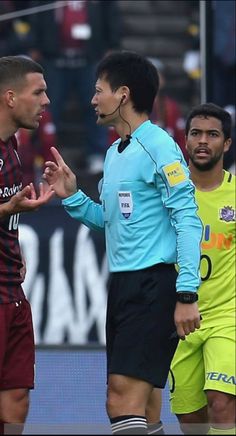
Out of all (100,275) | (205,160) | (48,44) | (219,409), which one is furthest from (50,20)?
(219,409)

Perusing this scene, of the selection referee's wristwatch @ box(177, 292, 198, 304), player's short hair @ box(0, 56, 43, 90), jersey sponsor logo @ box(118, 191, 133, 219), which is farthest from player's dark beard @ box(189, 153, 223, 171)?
Result: referee's wristwatch @ box(177, 292, 198, 304)

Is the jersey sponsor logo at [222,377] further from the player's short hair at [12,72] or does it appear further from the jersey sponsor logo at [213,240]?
the player's short hair at [12,72]

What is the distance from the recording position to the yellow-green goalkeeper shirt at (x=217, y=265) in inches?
257

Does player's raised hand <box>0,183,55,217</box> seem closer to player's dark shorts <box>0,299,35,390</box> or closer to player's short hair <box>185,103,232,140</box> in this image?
player's dark shorts <box>0,299,35,390</box>

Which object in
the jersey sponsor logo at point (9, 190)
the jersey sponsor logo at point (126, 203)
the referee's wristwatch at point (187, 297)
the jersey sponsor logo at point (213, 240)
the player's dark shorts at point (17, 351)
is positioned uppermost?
the jersey sponsor logo at point (9, 190)

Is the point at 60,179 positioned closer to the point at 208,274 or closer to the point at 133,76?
the point at 133,76

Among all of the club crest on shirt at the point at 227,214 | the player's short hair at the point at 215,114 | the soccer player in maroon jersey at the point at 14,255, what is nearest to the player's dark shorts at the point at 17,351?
the soccer player in maroon jersey at the point at 14,255

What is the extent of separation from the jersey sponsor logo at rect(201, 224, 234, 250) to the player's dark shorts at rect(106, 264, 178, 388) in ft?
2.82

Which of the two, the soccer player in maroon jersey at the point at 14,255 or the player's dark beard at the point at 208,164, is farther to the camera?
the player's dark beard at the point at 208,164

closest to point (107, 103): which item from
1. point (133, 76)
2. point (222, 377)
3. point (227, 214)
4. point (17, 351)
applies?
point (133, 76)

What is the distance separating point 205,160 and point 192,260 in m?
1.19

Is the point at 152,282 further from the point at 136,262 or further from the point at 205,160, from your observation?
the point at 205,160

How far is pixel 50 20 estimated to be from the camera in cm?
1098

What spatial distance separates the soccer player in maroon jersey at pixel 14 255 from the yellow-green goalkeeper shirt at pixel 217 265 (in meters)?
1.01
